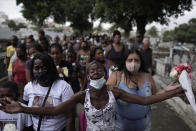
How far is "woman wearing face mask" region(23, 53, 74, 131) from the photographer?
2.05 meters

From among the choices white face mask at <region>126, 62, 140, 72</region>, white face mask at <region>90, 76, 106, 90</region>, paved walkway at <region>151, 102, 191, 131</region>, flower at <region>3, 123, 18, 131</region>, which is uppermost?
white face mask at <region>126, 62, 140, 72</region>

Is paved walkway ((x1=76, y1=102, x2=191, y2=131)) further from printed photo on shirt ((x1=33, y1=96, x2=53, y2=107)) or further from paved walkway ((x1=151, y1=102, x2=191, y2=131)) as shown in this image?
printed photo on shirt ((x1=33, y1=96, x2=53, y2=107))

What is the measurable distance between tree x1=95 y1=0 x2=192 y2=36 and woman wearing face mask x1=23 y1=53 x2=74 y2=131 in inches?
384

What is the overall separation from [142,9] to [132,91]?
10.1 meters

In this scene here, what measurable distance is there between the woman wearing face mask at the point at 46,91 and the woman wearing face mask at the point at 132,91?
61cm

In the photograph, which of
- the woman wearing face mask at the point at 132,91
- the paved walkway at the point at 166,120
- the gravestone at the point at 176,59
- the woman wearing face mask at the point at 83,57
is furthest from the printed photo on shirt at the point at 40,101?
the gravestone at the point at 176,59

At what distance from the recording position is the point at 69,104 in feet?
6.28

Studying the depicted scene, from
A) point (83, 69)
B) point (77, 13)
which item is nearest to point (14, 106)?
point (83, 69)

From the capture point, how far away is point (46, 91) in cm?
209

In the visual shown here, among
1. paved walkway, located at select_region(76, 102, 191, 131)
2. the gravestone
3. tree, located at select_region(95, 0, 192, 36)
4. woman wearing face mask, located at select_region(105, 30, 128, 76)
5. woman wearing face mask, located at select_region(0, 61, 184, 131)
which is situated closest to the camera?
woman wearing face mask, located at select_region(0, 61, 184, 131)

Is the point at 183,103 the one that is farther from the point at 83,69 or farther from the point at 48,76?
the point at 48,76

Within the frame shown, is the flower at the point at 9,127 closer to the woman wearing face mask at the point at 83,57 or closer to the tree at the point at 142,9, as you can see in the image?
the woman wearing face mask at the point at 83,57

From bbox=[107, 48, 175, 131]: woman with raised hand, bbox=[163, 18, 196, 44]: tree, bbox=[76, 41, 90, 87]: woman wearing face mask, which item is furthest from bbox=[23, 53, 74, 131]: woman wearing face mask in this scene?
bbox=[163, 18, 196, 44]: tree

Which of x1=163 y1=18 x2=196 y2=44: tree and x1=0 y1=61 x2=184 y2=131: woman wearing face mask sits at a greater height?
x1=163 y1=18 x2=196 y2=44: tree
